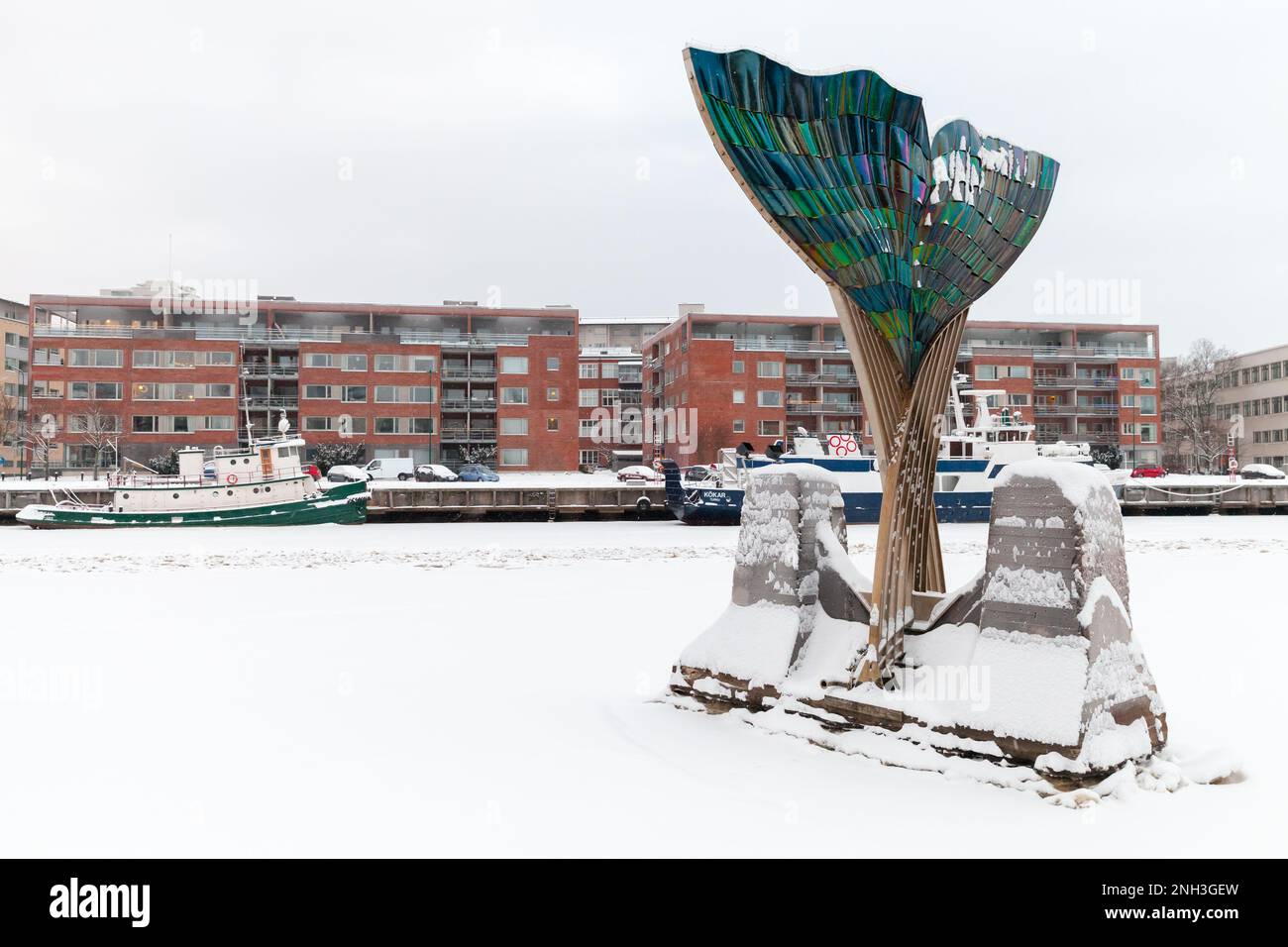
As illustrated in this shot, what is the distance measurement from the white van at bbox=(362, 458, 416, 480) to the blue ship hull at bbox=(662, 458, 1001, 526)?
96.2 ft

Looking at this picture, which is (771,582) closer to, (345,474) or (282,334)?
(345,474)

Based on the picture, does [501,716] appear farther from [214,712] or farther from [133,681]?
[133,681]

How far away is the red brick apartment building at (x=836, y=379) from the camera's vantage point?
65.4 meters

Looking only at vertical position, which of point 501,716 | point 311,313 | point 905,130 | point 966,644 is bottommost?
point 501,716

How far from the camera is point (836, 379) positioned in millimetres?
67375

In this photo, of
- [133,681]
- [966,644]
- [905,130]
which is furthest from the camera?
[133,681]

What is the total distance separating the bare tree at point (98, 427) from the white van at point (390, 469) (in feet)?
49.9

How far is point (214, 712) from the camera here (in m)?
6.28

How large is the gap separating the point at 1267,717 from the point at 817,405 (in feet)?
203

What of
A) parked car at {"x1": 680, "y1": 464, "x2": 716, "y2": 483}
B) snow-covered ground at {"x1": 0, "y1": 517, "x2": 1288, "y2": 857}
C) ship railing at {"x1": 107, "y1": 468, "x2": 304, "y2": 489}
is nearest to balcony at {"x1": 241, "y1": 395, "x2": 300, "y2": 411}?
ship railing at {"x1": 107, "y1": 468, "x2": 304, "y2": 489}

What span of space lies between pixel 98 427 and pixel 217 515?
3554 cm

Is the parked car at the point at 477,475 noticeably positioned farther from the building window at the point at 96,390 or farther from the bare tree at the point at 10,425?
the bare tree at the point at 10,425

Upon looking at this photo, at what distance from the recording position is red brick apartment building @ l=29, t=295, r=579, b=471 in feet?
196
